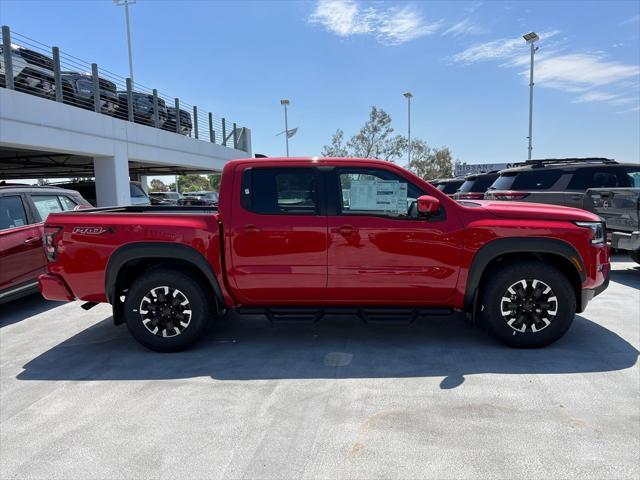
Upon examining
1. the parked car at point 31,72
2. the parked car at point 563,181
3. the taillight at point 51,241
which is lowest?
the taillight at point 51,241

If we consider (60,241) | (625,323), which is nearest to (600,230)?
(625,323)

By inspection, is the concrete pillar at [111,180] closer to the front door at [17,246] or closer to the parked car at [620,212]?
the front door at [17,246]

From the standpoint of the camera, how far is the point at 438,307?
4.38 m

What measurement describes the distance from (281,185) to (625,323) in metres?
4.14

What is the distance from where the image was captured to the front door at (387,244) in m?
4.20

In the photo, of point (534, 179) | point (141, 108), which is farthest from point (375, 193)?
point (141, 108)

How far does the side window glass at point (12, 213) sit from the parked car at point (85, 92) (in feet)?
29.9

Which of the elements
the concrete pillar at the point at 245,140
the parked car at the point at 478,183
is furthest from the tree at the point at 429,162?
the parked car at the point at 478,183

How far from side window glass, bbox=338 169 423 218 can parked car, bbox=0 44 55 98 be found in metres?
11.6

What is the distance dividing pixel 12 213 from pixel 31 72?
327 inches

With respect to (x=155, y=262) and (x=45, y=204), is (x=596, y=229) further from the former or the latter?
(x=45, y=204)

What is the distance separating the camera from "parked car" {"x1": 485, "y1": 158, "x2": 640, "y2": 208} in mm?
9000

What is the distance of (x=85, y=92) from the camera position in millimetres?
14492

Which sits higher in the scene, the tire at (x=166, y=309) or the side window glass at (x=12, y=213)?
the side window glass at (x=12, y=213)
